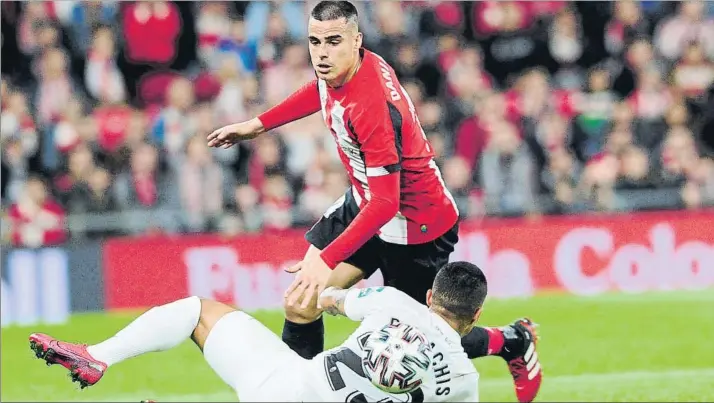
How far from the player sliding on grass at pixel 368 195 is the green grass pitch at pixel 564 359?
141 centimetres

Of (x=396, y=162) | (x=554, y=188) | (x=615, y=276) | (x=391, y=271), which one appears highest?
(x=396, y=162)

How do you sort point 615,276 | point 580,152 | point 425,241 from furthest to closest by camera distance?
point 580,152 → point 615,276 → point 425,241

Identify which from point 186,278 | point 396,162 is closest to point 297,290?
point 396,162

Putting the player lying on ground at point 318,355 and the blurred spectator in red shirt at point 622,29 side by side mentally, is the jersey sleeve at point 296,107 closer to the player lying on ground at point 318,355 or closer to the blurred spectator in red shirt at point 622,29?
the player lying on ground at point 318,355

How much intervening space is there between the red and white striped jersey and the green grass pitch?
203 centimetres

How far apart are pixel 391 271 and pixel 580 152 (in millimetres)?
9222

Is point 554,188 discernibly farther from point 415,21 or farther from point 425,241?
point 425,241

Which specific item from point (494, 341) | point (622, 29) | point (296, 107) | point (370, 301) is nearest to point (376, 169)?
point (296, 107)

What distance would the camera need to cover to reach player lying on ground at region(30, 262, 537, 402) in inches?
226

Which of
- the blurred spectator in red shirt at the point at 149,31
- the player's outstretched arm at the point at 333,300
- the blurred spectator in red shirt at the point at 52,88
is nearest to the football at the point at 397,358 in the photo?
the player's outstretched arm at the point at 333,300

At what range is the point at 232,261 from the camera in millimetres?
14602

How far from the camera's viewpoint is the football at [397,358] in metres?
5.51

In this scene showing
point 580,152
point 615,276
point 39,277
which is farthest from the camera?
point 580,152

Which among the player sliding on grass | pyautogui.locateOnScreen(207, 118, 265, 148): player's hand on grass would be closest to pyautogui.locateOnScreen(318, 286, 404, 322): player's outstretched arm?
the player sliding on grass
